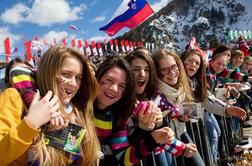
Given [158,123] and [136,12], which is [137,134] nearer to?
[158,123]

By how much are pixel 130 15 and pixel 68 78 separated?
8.49 metres

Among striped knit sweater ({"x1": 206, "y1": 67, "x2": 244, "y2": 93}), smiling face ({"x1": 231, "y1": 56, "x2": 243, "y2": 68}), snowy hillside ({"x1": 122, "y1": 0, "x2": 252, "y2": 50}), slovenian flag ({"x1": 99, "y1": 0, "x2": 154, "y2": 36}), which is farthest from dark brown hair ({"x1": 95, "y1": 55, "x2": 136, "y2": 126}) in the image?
snowy hillside ({"x1": 122, "y1": 0, "x2": 252, "y2": 50})

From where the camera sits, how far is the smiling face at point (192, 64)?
350 cm

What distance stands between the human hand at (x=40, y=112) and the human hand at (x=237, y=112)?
241cm

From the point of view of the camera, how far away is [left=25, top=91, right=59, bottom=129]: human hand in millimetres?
1357

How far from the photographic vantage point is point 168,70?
113 inches

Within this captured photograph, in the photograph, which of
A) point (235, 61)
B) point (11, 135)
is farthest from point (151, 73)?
Answer: point (235, 61)

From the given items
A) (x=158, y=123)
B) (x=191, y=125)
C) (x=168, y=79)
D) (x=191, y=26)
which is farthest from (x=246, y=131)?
(x=191, y=26)

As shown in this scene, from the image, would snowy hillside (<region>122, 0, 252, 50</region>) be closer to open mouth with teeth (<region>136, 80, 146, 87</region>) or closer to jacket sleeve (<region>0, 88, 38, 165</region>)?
open mouth with teeth (<region>136, 80, 146, 87</region>)

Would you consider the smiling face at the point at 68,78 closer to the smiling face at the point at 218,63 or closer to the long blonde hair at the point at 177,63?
the long blonde hair at the point at 177,63

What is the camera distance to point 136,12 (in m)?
9.91

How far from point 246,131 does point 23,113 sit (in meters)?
5.33

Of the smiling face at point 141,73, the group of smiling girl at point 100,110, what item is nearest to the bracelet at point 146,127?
the group of smiling girl at point 100,110

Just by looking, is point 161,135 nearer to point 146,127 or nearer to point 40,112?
point 146,127
